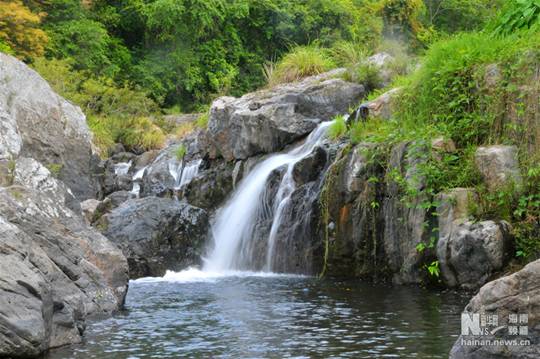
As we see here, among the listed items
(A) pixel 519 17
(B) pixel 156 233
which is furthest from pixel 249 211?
(A) pixel 519 17

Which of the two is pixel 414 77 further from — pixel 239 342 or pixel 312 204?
pixel 239 342

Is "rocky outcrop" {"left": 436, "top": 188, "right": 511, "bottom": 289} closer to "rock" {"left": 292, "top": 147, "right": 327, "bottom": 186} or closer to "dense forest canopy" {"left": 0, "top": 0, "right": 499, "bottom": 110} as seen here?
"rock" {"left": 292, "top": 147, "right": 327, "bottom": 186}

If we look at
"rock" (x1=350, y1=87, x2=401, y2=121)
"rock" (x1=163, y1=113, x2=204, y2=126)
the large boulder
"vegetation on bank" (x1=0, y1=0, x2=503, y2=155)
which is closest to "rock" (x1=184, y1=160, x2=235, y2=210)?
"rock" (x1=350, y1=87, x2=401, y2=121)

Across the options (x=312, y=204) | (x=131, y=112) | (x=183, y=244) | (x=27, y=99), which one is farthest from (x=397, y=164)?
(x=131, y=112)

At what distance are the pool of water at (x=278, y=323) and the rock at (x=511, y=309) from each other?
106 centimetres

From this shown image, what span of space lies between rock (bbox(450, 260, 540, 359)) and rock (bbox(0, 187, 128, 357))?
3913 mm

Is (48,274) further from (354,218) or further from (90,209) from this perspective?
(90,209)

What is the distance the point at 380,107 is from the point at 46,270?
777cm

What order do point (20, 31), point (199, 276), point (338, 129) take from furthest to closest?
1. point (20, 31)
2. point (338, 129)
3. point (199, 276)

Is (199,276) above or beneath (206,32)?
beneath

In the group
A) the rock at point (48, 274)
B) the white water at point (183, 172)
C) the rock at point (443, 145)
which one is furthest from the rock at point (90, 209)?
the rock at point (443, 145)

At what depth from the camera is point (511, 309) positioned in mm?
5938

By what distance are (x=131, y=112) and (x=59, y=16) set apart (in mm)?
6398

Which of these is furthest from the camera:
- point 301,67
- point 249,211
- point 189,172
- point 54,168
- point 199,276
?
point 301,67
